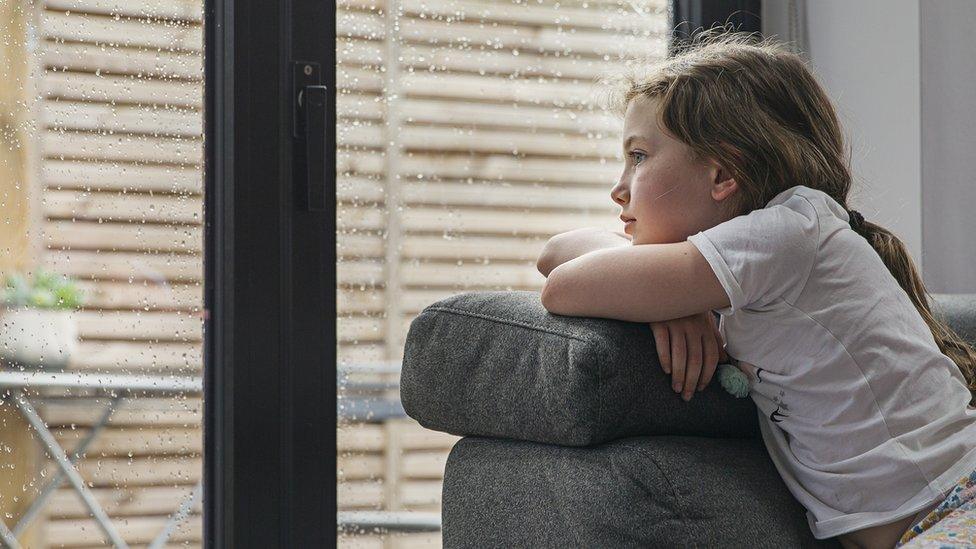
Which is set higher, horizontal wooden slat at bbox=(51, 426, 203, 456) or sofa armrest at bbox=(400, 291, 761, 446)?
sofa armrest at bbox=(400, 291, 761, 446)

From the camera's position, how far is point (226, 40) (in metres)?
1.77

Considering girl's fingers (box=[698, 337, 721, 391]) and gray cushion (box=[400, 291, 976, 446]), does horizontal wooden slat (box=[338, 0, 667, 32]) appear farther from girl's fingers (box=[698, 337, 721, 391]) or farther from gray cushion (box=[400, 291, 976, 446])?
girl's fingers (box=[698, 337, 721, 391])

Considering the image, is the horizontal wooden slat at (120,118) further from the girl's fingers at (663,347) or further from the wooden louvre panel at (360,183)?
the girl's fingers at (663,347)

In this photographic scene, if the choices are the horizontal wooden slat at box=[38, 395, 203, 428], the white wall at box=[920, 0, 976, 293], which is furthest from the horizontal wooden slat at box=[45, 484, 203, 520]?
the white wall at box=[920, 0, 976, 293]

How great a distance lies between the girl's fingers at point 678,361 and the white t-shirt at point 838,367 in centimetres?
7

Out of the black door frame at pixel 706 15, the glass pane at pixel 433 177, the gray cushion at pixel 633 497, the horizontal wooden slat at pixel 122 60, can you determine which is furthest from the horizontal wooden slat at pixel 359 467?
the black door frame at pixel 706 15

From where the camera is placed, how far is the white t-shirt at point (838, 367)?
3.84 ft

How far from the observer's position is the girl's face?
130cm

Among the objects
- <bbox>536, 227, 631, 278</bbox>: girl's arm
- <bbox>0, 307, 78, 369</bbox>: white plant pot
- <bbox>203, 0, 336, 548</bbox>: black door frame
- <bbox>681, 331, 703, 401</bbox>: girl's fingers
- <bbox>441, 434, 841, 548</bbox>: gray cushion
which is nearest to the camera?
<bbox>441, 434, 841, 548</bbox>: gray cushion

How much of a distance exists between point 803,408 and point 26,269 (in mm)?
1217

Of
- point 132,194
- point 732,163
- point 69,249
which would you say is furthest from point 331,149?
point 732,163

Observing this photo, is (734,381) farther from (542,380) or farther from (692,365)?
(542,380)

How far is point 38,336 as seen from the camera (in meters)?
1.66

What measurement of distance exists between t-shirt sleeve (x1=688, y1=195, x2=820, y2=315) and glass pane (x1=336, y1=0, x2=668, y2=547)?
2.75 feet
